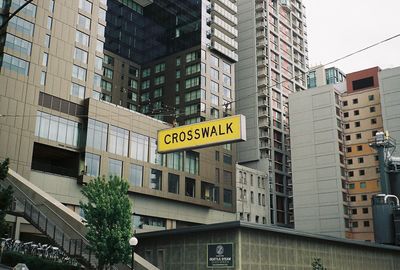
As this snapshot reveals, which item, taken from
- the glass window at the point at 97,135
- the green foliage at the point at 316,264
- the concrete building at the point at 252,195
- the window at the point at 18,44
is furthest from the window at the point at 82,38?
the green foliage at the point at 316,264

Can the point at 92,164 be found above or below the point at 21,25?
below

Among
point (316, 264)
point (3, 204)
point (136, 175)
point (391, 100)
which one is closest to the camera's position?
point (3, 204)

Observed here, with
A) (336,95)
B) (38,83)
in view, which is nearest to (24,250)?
(38,83)

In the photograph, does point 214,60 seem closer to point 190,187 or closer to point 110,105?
point 190,187

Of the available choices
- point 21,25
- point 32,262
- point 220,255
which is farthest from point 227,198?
point 32,262

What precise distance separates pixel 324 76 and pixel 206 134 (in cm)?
14198

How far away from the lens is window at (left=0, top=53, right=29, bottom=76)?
2395 inches

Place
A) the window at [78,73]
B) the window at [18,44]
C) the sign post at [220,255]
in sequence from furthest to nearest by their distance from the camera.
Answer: the window at [78,73]
the window at [18,44]
the sign post at [220,255]

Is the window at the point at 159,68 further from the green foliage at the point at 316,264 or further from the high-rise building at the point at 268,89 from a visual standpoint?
the green foliage at the point at 316,264

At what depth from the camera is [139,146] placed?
74562 millimetres

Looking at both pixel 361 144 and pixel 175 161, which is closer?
pixel 175 161

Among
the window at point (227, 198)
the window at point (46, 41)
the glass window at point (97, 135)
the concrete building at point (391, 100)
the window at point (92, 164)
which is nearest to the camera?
the window at point (92, 164)

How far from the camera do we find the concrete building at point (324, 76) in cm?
15000

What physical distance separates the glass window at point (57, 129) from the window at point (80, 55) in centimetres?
1059
